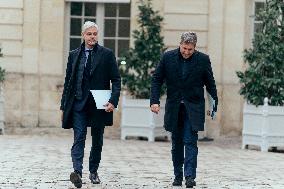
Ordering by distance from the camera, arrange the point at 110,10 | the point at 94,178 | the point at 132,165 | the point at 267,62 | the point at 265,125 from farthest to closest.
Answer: the point at 110,10, the point at 267,62, the point at 265,125, the point at 132,165, the point at 94,178

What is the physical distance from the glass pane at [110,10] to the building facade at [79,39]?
2 centimetres

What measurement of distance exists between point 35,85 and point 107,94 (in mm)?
9314

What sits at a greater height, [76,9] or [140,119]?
[76,9]

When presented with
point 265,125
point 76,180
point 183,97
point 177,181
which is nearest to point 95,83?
point 183,97

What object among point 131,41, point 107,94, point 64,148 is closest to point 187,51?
point 107,94

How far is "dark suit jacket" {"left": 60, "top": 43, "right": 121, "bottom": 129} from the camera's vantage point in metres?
9.00

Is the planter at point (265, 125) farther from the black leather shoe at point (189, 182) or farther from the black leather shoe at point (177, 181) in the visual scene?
the black leather shoe at point (189, 182)

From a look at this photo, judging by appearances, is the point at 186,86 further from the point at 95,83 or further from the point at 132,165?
the point at 132,165

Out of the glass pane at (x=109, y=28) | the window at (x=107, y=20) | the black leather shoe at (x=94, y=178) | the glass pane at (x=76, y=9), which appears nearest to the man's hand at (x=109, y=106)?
the black leather shoe at (x=94, y=178)

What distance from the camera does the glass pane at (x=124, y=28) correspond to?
18531mm

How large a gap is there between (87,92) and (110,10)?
9678 mm

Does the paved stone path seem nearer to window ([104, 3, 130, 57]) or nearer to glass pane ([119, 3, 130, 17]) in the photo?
window ([104, 3, 130, 57])

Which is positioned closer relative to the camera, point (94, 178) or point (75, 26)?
point (94, 178)

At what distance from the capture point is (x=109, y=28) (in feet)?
60.7
